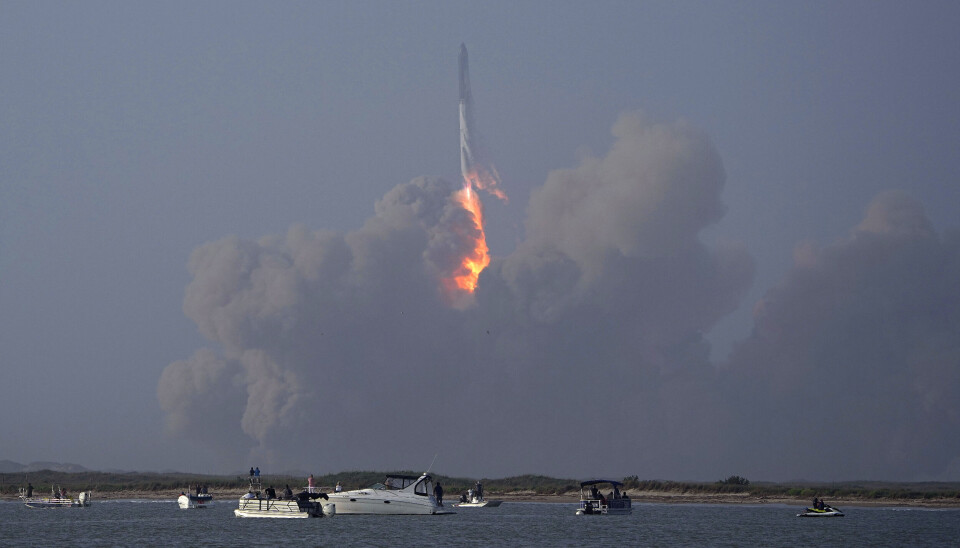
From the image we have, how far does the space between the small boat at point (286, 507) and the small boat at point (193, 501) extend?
25.3 metres

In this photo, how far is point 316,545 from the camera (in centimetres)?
7088

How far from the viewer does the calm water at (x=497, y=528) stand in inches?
2963

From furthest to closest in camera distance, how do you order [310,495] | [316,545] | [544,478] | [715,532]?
[544,478]
[310,495]
[715,532]
[316,545]

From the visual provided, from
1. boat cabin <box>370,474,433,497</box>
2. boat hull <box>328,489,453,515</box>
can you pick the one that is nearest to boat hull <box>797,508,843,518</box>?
boat hull <box>328,489,453,515</box>

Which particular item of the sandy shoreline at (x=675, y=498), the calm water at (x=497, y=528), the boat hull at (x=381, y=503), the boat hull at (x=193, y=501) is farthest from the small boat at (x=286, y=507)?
the sandy shoreline at (x=675, y=498)

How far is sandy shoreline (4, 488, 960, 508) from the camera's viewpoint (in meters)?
123

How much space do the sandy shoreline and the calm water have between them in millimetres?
8195

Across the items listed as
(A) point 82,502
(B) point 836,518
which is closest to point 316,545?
(B) point 836,518

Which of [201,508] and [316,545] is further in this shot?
[201,508]

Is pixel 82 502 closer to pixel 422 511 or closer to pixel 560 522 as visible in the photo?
pixel 422 511

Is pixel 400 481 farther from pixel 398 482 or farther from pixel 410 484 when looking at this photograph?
pixel 410 484

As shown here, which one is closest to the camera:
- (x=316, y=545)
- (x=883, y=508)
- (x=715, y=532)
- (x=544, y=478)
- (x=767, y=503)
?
(x=316, y=545)

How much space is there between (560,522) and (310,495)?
20.1m

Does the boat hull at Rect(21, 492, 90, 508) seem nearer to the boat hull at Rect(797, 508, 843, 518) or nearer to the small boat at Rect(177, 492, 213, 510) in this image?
the small boat at Rect(177, 492, 213, 510)
